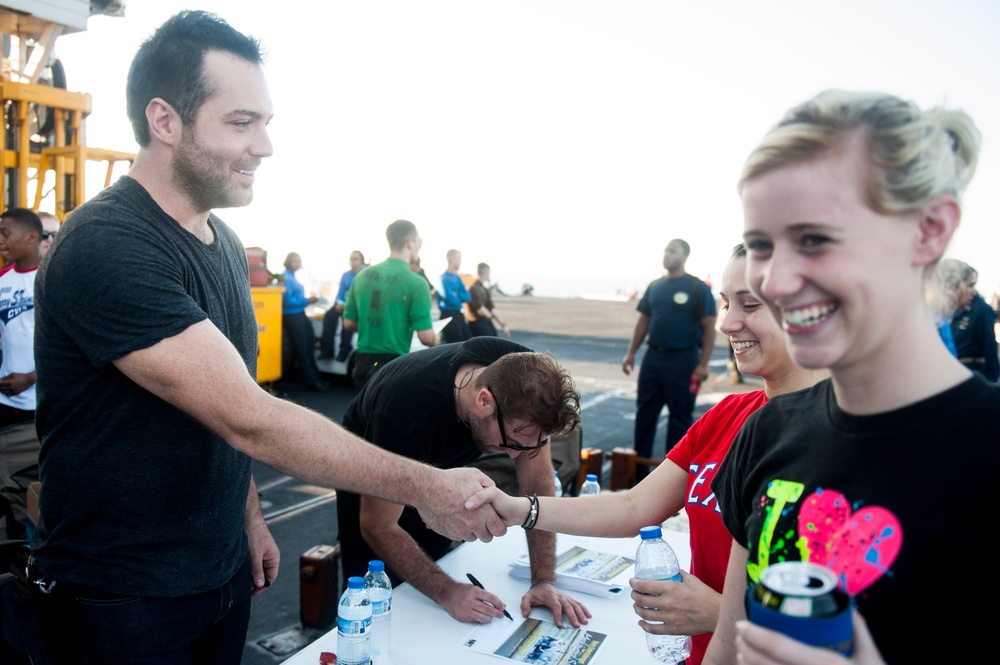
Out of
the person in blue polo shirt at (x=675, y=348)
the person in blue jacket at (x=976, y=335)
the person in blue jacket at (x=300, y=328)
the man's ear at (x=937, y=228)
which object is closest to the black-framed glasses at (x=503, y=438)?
the man's ear at (x=937, y=228)

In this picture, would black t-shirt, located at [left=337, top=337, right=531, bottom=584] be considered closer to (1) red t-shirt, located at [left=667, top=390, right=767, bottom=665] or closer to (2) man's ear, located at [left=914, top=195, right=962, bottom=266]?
(1) red t-shirt, located at [left=667, top=390, right=767, bottom=665]

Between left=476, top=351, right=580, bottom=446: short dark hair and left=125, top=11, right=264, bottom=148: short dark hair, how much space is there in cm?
133

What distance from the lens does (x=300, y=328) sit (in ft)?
34.2

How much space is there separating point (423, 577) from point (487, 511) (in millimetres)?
421

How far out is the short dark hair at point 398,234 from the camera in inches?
241

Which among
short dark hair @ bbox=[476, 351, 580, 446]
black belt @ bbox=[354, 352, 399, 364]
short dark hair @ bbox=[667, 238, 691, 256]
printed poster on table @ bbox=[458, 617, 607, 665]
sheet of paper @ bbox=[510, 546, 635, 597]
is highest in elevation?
short dark hair @ bbox=[667, 238, 691, 256]

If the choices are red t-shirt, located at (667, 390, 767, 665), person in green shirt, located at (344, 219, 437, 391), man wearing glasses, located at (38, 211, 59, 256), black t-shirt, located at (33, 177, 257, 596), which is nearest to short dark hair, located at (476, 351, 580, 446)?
red t-shirt, located at (667, 390, 767, 665)

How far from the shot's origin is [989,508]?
0.87 m

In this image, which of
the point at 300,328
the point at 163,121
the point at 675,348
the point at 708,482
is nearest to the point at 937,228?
the point at 708,482

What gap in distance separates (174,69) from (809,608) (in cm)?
190

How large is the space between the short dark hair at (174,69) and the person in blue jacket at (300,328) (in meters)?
8.85

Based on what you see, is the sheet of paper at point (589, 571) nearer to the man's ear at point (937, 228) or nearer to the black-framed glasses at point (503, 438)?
the black-framed glasses at point (503, 438)

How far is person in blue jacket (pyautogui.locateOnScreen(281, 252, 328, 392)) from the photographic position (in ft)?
34.2

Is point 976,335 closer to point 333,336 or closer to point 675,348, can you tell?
point 675,348
